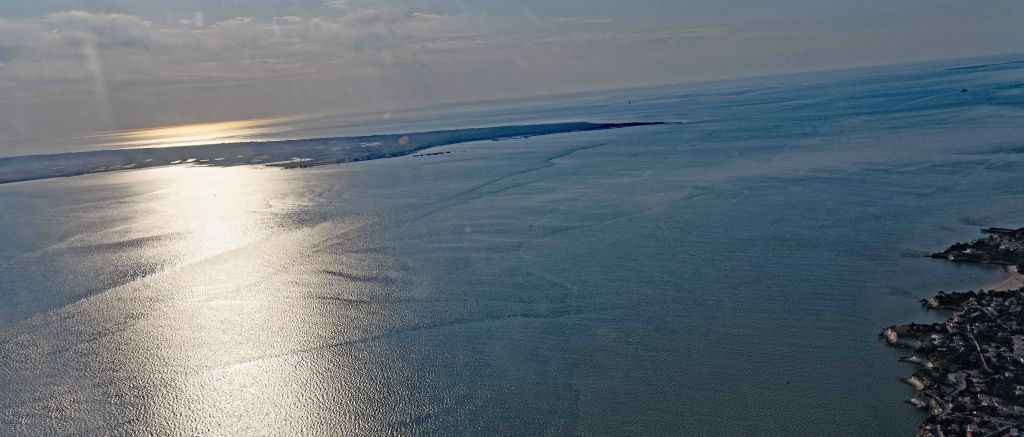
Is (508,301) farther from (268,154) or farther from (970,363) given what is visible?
(268,154)

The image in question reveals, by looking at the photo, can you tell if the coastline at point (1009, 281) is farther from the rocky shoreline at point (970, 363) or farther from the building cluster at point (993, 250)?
the rocky shoreline at point (970, 363)

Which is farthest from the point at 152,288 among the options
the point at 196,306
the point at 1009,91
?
the point at 1009,91

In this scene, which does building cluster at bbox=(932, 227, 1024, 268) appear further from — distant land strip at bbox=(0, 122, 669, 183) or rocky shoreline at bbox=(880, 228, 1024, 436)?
distant land strip at bbox=(0, 122, 669, 183)

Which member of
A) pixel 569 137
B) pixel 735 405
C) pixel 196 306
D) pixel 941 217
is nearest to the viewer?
pixel 735 405

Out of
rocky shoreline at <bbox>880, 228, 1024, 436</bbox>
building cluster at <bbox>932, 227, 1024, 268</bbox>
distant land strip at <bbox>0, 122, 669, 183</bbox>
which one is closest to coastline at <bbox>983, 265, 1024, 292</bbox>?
building cluster at <bbox>932, 227, 1024, 268</bbox>

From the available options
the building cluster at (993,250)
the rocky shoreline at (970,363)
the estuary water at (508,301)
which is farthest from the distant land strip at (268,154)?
the rocky shoreline at (970,363)

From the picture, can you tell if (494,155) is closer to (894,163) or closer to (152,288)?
(894,163)
